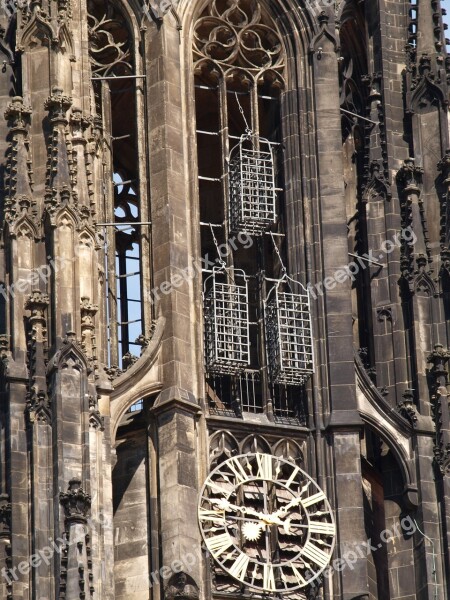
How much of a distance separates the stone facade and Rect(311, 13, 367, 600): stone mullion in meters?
0.04

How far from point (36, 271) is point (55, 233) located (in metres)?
0.68

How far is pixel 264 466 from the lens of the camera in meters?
79.1

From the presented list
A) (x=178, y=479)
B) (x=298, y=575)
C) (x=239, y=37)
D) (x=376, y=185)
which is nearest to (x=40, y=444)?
(x=178, y=479)

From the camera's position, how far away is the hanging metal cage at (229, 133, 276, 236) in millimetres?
81250

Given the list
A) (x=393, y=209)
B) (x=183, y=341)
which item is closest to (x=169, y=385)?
(x=183, y=341)

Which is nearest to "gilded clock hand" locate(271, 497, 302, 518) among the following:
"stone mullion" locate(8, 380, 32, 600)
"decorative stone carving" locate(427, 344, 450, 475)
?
"decorative stone carving" locate(427, 344, 450, 475)

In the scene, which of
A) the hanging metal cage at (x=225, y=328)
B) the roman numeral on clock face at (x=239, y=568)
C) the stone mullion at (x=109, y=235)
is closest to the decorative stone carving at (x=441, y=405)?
the hanging metal cage at (x=225, y=328)

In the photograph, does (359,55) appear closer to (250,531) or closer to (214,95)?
(214,95)

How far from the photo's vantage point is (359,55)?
277 feet

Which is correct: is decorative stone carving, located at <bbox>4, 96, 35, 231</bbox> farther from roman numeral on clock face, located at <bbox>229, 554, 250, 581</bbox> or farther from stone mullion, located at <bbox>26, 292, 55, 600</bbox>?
roman numeral on clock face, located at <bbox>229, 554, 250, 581</bbox>

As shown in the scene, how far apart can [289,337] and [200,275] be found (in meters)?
1.73

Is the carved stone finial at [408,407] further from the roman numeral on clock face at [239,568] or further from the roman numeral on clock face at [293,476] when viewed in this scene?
the roman numeral on clock face at [239,568]

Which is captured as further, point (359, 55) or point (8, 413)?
point (359, 55)

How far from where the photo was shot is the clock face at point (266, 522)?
256 ft
